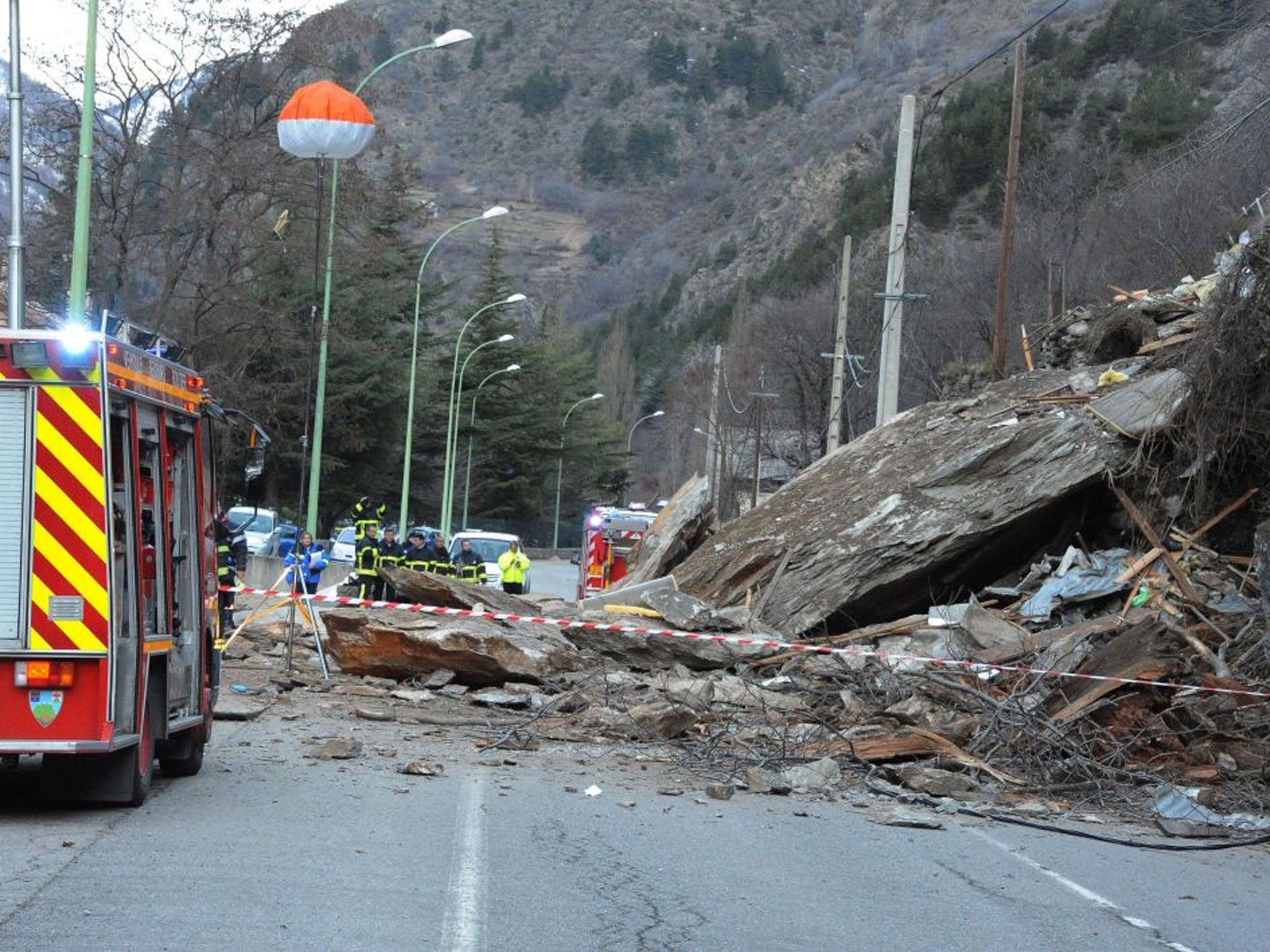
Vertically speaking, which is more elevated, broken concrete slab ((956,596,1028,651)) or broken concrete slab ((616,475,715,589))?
broken concrete slab ((616,475,715,589))

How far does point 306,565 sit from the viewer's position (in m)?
22.7

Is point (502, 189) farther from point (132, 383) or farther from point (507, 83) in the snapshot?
point (132, 383)

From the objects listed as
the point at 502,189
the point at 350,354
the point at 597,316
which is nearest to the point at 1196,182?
the point at 350,354

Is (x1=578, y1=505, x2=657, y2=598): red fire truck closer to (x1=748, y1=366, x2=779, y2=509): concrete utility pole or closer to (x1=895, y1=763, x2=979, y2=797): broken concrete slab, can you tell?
(x1=748, y1=366, x2=779, y2=509): concrete utility pole

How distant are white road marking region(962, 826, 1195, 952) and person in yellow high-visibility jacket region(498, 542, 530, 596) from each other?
66.8 feet

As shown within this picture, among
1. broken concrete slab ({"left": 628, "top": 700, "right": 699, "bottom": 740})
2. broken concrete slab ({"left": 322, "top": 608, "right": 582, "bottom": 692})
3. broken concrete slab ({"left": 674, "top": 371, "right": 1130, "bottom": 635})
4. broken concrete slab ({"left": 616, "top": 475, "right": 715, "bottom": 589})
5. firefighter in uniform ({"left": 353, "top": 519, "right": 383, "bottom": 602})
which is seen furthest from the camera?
broken concrete slab ({"left": 616, "top": 475, "right": 715, "bottom": 589})

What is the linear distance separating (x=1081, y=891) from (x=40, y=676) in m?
5.84

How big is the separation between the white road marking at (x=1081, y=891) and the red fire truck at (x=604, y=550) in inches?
794

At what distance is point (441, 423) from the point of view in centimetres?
7412

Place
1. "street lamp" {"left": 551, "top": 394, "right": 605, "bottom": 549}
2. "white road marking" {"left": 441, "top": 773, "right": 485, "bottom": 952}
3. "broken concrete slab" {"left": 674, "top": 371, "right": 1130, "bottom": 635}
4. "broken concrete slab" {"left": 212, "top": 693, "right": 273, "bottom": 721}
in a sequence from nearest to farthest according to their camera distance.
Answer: "white road marking" {"left": 441, "top": 773, "right": 485, "bottom": 952}, "broken concrete slab" {"left": 212, "top": 693, "right": 273, "bottom": 721}, "broken concrete slab" {"left": 674, "top": 371, "right": 1130, "bottom": 635}, "street lamp" {"left": 551, "top": 394, "right": 605, "bottom": 549}

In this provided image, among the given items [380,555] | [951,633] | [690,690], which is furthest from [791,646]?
[380,555]

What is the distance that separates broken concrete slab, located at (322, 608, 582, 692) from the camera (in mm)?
16344

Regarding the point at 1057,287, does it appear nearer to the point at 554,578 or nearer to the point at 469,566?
the point at 554,578

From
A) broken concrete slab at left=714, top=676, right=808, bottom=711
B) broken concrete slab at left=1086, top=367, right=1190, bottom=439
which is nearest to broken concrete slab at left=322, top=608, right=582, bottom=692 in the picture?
broken concrete slab at left=714, top=676, right=808, bottom=711
